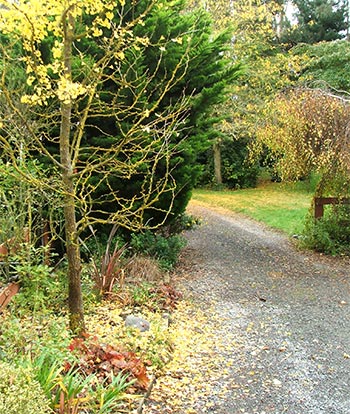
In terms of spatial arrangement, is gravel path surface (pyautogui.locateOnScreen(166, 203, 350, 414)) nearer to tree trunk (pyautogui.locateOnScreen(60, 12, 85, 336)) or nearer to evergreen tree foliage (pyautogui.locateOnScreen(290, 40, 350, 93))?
tree trunk (pyautogui.locateOnScreen(60, 12, 85, 336))

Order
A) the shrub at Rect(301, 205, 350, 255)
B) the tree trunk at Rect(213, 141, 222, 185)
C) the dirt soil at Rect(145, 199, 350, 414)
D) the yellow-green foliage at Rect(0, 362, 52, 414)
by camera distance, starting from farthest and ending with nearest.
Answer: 1. the tree trunk at Rect(213, 141, 222, 185)
2. the shrub at Rect(301, 205, 350, 255)
3. the dirt soil at Rect(145, 199, 350, 414)
4. the yellow-green foliage at Rect(0, 362, 52, 414)

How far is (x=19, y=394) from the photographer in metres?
2.00

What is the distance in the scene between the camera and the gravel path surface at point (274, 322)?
3.27m

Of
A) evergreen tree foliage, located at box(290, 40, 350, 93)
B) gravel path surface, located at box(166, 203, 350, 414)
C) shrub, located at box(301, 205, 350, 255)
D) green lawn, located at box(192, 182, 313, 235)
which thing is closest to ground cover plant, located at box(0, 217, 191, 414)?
gravel path surface, located at box(166, 203, 350, 414)

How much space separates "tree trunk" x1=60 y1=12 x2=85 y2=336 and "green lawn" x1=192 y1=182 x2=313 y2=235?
646 centimetres

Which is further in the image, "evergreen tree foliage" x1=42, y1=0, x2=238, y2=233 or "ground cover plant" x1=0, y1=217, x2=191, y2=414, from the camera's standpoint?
"evergreen tree foliage" x1=42, y1=0, x2=238, y2=233

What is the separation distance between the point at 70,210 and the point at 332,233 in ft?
19.5

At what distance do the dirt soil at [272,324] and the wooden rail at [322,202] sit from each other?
80 cm

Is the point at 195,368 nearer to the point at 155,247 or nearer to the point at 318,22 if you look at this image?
the point at 155,247

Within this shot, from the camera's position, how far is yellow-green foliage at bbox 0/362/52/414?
196 centimetres

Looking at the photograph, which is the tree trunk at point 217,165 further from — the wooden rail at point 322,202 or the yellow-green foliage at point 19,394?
the yellow-green foliage at point 19,394

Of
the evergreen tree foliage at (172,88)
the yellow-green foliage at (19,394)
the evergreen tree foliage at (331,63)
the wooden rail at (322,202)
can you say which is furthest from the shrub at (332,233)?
the evergreen tree foliage at (331,63)

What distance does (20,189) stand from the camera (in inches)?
179

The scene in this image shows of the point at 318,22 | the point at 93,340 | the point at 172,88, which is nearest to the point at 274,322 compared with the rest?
the point at 93,340
